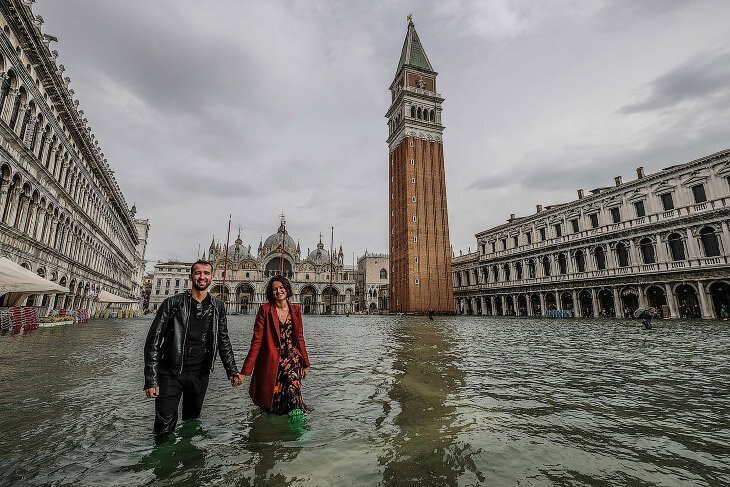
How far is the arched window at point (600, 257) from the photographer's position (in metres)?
33.9

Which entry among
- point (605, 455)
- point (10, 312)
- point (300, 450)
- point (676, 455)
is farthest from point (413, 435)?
point (10, 312)

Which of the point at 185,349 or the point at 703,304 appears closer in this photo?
the point at 185,349

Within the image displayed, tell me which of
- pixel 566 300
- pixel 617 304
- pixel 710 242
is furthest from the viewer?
pixel 566 300

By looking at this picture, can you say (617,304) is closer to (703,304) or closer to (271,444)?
(703,304)

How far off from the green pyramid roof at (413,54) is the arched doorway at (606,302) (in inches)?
1685

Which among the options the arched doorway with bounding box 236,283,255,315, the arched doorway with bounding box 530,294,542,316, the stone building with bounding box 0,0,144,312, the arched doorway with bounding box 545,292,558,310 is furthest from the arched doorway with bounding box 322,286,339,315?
the stone building with bounding box 0,0,144,312

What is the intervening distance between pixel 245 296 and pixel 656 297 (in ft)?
218

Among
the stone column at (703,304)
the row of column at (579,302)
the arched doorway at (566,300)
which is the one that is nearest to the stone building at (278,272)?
the row of column at (579,302)

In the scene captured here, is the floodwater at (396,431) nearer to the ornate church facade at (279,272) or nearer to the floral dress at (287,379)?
the floral dress at (287,379)

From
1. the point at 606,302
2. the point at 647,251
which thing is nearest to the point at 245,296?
the point at 606,302

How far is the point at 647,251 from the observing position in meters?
30.7

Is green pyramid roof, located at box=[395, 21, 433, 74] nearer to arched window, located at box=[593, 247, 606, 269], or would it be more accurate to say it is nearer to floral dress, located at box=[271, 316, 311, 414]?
arched window, located at box=[593, 247, 606, 269]

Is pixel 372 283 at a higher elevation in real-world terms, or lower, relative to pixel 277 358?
higher

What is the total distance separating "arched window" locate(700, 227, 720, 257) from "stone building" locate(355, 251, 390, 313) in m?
60.1
